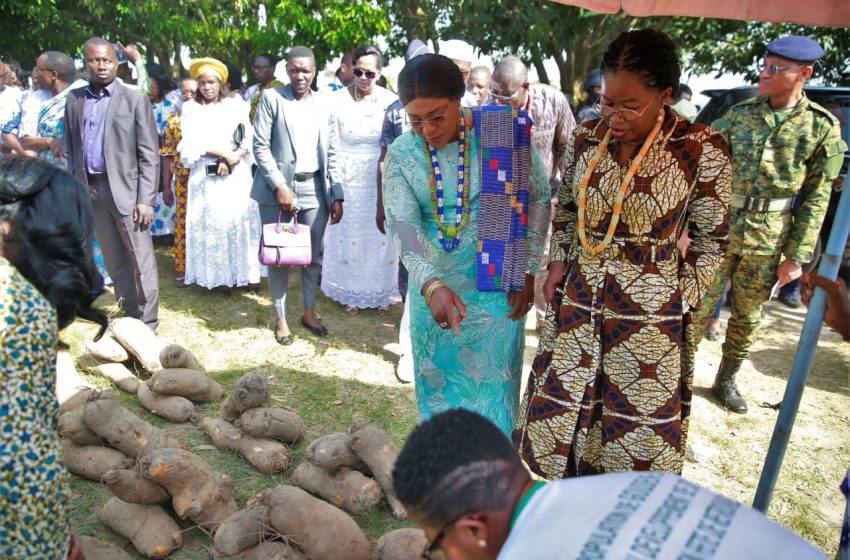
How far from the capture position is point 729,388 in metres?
4.21

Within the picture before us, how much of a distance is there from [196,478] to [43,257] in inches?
48.1

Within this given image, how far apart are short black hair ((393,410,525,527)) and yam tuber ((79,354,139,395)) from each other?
320cm

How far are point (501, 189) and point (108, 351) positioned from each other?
2966 millimetres

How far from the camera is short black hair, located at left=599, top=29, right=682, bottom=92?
2.12m

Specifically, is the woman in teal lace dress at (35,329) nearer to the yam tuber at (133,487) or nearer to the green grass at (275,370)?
the yam tuber at (133,487)

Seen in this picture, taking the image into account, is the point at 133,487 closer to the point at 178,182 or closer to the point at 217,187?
the point at 217,187

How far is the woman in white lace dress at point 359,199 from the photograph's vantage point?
520cm

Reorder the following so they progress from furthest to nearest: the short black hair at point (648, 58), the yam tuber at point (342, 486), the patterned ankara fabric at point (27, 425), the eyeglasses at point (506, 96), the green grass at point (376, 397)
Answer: the eyeglasses at point (506, 96) → the green grass at point (376, 397) → the yam tuber at point (342, 486) → the short black hair at point (648, 58) → the patterned ankara fabric at point (27, 425)

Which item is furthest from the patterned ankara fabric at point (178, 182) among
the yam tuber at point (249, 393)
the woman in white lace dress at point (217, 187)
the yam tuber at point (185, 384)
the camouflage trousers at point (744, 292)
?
the camouflage trousers at point (744, 292)

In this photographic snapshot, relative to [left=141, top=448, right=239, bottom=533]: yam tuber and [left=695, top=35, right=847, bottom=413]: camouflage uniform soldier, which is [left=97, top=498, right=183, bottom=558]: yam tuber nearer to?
[left=141, top=448, right=239, bottom=533]: yam tuber

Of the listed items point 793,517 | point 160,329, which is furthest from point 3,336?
point 160,329

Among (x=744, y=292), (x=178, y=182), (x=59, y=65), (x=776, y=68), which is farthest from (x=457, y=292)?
(x=59, y=65)

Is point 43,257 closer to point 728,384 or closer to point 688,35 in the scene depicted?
point 728,384

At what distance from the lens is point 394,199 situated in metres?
2.57
